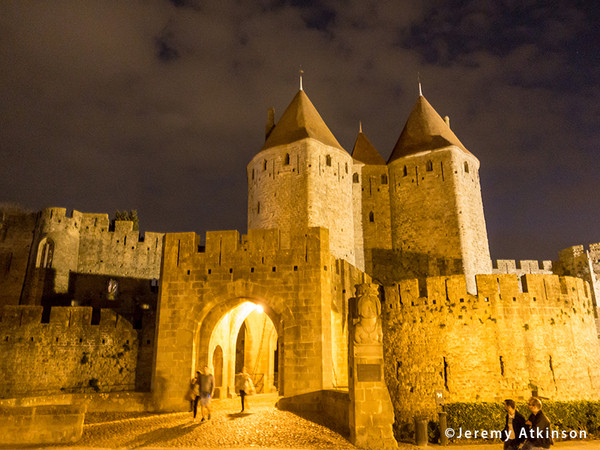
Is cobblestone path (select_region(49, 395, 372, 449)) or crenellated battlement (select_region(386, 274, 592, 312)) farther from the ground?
crenellated battlement (select_region(386, 274, 592, 312))

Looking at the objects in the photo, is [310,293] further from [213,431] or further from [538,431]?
[538,431]

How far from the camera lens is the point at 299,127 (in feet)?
103

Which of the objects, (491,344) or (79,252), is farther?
(79,252)

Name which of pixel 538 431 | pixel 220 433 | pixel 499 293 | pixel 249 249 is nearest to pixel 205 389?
pixel 220 433

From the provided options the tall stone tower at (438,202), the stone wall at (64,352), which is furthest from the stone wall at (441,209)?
the stone wall at (64,352)

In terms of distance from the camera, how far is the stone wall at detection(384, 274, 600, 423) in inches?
627

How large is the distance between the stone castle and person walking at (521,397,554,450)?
3.72 meters

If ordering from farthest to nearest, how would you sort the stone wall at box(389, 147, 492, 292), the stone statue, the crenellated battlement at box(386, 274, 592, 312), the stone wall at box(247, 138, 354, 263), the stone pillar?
the stone wall at box(389, 147, 492, 292) < the stone wall at box(247, 138, 354, 263) < the crenellated battlement at box(386, 274, 592, 312) < the stone statue < the stone pillar

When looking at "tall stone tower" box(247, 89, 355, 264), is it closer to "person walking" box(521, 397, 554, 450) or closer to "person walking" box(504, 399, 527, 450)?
"person walking" box(504, 399, 527, 450)

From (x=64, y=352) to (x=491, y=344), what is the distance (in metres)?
17.2

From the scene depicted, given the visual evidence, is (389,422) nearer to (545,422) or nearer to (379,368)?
(379,368)

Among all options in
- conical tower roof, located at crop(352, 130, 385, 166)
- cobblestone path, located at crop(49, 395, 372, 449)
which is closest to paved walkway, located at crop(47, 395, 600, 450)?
cobblestone path, located at crop(49, 395, 372, 449)

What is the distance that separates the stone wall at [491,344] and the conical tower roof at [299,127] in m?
15.9

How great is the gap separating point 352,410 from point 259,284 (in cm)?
579
